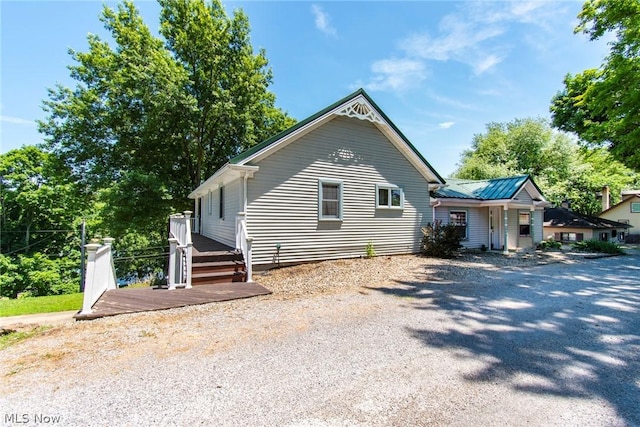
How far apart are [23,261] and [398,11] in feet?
99.5

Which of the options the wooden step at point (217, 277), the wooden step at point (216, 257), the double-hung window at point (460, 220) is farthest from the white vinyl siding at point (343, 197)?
the double-hung window at point (460, 220)

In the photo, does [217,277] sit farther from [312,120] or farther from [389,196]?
[389,196]

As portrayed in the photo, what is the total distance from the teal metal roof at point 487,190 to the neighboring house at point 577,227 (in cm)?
1446

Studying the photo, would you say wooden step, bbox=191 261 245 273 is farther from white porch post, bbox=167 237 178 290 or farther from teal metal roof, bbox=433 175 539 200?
teal metal roof, bbox=433 175 539 200

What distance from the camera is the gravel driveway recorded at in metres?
2.60

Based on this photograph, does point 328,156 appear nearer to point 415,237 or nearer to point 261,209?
point 261,209

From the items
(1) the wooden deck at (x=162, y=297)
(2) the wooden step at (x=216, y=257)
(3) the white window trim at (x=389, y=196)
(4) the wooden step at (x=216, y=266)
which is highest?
(3) the white window trim at (x=389, y=196)

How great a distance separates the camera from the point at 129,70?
1812cm

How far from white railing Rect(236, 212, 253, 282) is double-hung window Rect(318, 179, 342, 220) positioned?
2887mm

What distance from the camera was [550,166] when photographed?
107ft

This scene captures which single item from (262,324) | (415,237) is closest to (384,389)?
(262,324)

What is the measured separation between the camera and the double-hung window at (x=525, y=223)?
671 inches

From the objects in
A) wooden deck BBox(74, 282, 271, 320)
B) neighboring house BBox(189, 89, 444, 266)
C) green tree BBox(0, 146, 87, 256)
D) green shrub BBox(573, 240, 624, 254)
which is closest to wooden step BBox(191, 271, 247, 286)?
wooden deck BBox(74, 282, 271, 320)

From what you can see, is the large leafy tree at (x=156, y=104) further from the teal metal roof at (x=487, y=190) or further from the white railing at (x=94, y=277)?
the teal metal roof at (x=487, y=190)
